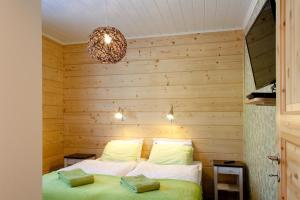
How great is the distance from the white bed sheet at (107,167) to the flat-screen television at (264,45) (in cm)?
183

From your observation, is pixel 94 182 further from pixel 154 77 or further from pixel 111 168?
pixel 154 77

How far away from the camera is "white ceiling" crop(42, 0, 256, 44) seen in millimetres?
2736

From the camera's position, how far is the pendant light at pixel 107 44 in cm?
244

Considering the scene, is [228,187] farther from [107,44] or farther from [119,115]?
[107,44]

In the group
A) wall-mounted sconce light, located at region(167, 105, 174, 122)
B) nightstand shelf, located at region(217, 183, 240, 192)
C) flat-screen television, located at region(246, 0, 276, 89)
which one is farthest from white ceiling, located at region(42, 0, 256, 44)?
nightstand shelf, located at region(217, 183, 240, 192)

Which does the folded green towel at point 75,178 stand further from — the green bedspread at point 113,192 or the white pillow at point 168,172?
the white pillow at point 168,172

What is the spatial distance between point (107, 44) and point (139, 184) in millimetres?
1383

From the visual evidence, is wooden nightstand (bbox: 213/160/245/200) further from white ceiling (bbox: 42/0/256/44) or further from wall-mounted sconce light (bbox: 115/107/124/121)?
white ceiling (bbox: 42/0/256/44)

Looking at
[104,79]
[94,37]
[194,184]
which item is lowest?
[194,184]

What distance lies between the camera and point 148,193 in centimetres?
223

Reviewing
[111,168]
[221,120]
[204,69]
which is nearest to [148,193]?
[111,168]

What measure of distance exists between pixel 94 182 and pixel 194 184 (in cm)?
101

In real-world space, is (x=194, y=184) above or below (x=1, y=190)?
below

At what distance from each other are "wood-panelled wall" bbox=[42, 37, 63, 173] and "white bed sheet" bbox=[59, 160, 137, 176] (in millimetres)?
866
